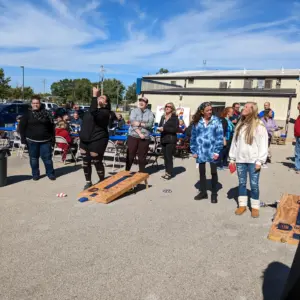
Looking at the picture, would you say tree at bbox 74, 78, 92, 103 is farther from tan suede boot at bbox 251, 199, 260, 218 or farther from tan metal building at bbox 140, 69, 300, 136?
tan suede boot at bbox 251, 199, 260, 218

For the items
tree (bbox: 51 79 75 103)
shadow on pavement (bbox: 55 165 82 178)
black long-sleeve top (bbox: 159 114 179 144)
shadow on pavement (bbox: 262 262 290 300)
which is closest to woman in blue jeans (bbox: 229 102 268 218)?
shadow on pavement (bbox: 262 262 290 300)

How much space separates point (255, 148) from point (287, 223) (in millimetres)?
1153

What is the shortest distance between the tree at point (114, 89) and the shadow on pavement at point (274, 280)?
70.6 m

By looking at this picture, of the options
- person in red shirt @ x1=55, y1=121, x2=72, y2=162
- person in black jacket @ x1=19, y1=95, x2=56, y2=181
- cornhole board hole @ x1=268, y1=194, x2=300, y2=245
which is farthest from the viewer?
person in red shirt @ x1=55, y1=121, x2=72, y2=162

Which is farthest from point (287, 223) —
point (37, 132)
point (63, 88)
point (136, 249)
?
point (63, 88)

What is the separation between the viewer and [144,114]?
6586mm

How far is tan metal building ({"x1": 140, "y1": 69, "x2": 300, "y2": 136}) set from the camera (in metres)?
25.9

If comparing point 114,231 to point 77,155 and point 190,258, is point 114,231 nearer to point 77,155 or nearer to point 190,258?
point 190,258

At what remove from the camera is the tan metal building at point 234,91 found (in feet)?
85.1

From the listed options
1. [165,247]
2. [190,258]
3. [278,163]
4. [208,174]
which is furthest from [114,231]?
[278,163]

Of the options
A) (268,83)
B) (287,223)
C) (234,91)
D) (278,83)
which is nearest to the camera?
(287,223)

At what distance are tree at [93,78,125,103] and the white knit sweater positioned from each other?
68961mm

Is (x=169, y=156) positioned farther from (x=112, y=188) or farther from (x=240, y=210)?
(x=240, y=210)

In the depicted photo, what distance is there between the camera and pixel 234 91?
91.4ft
